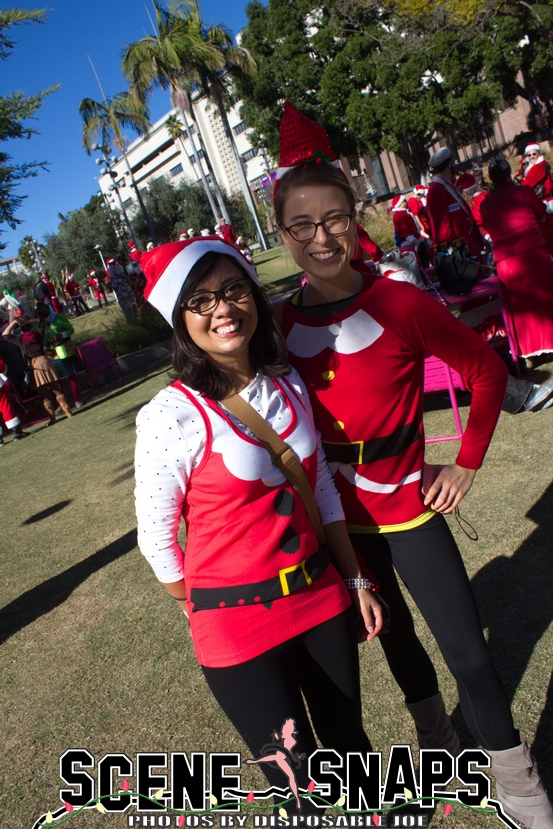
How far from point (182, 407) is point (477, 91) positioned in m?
30.6

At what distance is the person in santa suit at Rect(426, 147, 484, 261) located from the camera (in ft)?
20.0

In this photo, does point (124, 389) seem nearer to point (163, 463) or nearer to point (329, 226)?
point (329, 226)

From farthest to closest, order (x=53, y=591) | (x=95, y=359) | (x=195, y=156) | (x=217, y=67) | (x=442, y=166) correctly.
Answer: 1. (x=195, y=156)
2. (x=217, y=67)
3. (x=95, y=359)
4. (x=442, y=166)
5. (x=53, y=591)

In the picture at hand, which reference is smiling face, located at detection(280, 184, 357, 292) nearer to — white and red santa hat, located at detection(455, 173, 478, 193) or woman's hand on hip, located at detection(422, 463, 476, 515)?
woman's hand on hip, located at detection(422, 463, 476, 515)

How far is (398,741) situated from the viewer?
8.29 ft

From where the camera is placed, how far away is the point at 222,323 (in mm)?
1661

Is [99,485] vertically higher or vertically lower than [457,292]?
lower

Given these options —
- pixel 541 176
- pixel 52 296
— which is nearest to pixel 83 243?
pixel 52 296

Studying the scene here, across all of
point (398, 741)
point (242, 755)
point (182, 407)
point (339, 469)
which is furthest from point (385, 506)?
point (242, 755)

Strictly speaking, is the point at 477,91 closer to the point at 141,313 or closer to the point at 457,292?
the point at 141,313

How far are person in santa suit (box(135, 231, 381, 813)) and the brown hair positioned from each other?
272mm

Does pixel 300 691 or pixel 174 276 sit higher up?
pixel 174 276

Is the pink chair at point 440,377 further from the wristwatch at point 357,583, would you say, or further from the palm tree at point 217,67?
the palm tree at point 217,67

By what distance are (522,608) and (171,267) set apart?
7.70ft
